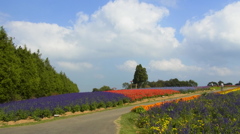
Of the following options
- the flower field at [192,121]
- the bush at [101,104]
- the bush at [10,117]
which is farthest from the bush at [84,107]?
the flower field at [192,121]

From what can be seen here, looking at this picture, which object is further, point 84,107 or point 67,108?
point 84,107

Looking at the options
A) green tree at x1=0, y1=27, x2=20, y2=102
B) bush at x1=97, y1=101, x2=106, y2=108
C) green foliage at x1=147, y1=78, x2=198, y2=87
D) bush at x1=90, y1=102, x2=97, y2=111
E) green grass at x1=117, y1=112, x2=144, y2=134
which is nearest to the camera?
green grass at x1=117, y1=112, x2=144, y2=134

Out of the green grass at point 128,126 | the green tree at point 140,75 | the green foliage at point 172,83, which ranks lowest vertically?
the green grass at point 128,126

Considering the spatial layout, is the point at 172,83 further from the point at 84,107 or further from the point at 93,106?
the point at 84,107

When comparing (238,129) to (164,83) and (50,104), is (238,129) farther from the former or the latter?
(164,83)

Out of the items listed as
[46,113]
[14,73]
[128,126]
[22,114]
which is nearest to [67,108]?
[46,113]

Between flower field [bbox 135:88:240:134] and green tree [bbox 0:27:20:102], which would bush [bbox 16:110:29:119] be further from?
flower field [bbox 135:88:240:134]

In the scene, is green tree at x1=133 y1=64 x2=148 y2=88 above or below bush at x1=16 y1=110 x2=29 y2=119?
above

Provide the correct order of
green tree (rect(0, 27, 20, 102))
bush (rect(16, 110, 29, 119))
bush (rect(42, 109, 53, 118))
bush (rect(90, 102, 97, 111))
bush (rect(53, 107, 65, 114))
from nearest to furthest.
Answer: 1. bush (rect(16, 110, 29, 119))
2. bush (rect(42, 109, 53, 118))
3. bush (rect(53, 107, 65, 114))
4. green tree (rect(0, 27, 20, 102))
5. bush (rect(90, 102, 97, 111))

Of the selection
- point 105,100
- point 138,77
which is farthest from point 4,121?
point 138,77

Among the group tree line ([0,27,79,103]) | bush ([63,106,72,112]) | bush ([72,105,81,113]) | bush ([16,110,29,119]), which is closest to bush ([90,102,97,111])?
bush ([72,105,81,113])

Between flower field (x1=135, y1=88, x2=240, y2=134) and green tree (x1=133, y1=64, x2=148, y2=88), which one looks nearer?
flower field (x1=135, y1=88, x2=240, y2=134)

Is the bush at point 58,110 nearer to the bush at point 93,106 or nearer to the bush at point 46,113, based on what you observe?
the bush at point 46,113

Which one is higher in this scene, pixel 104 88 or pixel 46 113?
pixel 104 88
